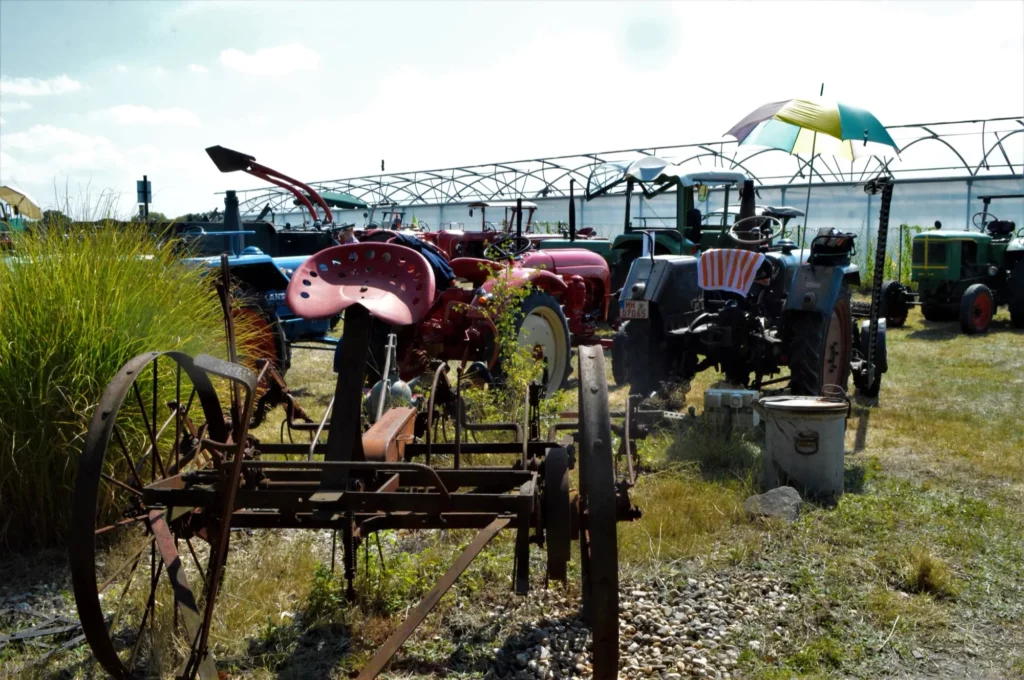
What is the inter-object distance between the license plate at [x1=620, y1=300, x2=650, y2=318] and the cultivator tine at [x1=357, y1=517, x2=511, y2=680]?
4408 mm

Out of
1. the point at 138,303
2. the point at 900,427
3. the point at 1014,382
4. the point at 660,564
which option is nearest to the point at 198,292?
the point at 138,303

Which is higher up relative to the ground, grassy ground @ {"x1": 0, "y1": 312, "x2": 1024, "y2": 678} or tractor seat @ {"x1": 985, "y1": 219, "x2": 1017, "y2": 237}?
tractor seat @ {"x1": 985, "y1": 219, "x2": 1017, "y2": 237}

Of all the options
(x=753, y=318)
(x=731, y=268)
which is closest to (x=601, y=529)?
(x=731, y=268)

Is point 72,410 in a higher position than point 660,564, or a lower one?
higher

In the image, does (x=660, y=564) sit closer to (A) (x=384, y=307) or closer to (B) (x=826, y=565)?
(B) (x=826, y=565)

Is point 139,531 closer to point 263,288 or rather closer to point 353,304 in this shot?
point 353,304

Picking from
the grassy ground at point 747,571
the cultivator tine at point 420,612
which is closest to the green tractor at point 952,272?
the grassy ground at point 747,571

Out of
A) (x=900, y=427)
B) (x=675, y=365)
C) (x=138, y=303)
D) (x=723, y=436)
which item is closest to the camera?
(x=138, y=303)

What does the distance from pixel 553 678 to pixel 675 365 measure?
4.31m

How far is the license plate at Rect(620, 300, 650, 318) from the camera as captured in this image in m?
6.85

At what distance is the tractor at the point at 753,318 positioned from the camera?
645 centimetres

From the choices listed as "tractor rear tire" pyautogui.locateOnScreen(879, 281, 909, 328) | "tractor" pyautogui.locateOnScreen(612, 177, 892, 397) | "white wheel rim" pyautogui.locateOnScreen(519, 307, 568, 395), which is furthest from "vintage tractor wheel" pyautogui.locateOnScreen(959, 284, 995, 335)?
"white wheel rim" pyautogui.locateOnScreen(519, 307, 568, 395)

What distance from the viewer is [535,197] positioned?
2562 centimetres

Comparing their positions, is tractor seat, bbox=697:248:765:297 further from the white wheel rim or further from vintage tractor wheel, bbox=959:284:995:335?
vintage tractor wheel, bbox=959:284:995:335
